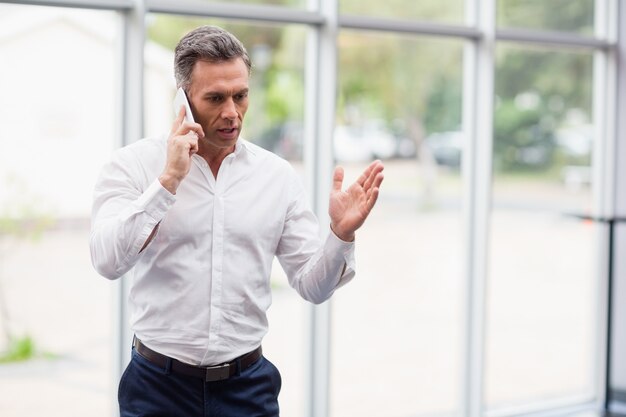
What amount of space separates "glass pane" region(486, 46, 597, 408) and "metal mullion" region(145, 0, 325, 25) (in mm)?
1262

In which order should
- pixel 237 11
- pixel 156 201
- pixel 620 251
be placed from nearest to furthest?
pixel 156 201 → pixel 237 11 → pixel 620 251

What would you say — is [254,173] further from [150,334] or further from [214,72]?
[150,334]

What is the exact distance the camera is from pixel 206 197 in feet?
6.98

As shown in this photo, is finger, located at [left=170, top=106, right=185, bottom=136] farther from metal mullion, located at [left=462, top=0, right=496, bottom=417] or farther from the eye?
metal mullion, located at [left=462, top=0, right=496, bottom=417]

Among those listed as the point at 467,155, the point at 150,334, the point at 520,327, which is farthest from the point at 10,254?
the point at 520,327

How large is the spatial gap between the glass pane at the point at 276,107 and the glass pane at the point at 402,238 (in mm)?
208

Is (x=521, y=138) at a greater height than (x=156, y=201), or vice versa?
(x=521, y=138)

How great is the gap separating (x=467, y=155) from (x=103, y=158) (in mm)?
1882

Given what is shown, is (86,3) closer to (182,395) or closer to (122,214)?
(122,214)

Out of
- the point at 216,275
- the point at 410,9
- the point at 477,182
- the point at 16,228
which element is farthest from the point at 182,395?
the point at 477,182

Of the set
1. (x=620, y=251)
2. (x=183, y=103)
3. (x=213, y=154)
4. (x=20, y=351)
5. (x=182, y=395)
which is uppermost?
(x=183, y=103)

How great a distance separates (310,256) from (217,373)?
38 centimetres

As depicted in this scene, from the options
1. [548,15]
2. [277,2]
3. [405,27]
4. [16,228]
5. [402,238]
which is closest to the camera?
[16,228]

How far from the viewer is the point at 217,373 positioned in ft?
6.95
